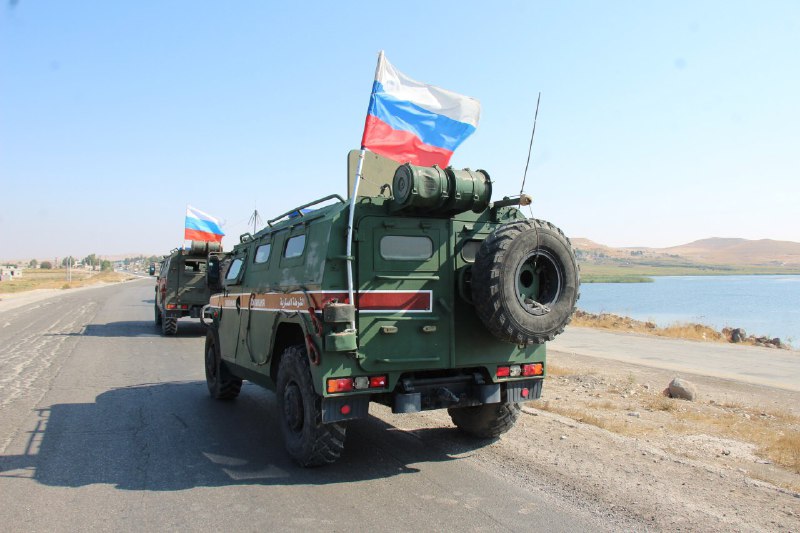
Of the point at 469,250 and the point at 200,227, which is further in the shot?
the point at 200,227

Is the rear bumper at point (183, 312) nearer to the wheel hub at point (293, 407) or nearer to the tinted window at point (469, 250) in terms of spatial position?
the wheel hub at point (293, 407)

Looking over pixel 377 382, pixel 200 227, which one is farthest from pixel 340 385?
pixel 200 227

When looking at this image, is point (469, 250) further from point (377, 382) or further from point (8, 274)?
point (8, 274)

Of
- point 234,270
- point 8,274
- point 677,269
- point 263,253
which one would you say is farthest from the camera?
point 677,269

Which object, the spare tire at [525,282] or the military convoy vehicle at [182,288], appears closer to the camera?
the spare tire at [525,282]

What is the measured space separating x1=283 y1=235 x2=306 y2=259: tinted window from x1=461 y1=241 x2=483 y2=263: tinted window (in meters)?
1.59

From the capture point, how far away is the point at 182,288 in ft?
59.2

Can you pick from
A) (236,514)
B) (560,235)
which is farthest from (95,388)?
(560,235)

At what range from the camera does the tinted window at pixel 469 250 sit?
5.91 m

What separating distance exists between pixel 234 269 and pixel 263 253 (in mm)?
1285

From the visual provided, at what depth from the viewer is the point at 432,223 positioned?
18.9 feet

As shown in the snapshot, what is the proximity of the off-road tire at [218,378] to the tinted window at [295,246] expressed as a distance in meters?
2.85

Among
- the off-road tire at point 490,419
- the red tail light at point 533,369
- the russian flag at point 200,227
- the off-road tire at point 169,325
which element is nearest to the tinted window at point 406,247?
the red tail light at point 533,369

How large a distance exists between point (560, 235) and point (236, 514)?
3.58 meters
